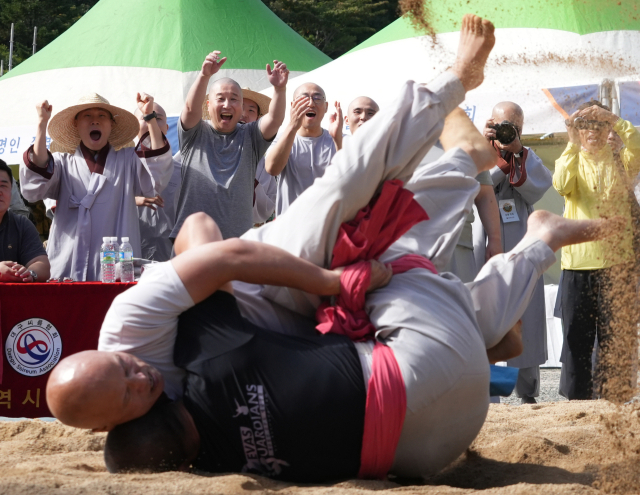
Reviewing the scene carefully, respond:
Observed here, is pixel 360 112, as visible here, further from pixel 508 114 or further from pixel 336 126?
pixel 508 114

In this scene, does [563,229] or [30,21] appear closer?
[563,229]

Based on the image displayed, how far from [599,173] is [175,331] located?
2.76 metres

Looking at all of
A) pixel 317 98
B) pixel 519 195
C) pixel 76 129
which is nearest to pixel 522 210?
pixel 519 195

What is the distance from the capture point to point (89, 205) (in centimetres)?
398

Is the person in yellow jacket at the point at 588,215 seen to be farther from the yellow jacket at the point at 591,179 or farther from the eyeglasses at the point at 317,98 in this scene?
the eyeglasses at the point at 317,98

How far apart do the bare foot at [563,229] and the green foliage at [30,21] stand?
19159 mm

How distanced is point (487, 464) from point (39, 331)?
85.3 inches

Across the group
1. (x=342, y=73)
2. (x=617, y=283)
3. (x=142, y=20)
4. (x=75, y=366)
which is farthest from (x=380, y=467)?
(x=142, y=20)

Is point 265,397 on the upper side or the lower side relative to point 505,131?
lower

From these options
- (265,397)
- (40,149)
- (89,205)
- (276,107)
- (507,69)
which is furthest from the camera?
(507,69)

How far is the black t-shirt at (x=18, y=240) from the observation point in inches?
152

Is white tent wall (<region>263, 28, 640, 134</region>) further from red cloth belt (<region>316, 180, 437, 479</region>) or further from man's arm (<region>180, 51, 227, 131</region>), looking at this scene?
red cloth belt (<region>316, 180, 437, 479</region>)

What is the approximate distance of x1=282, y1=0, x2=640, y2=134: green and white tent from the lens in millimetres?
5371

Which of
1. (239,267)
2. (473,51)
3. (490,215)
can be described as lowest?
(239,267)
